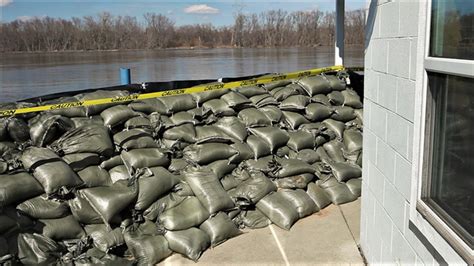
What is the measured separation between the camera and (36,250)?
11.0ft

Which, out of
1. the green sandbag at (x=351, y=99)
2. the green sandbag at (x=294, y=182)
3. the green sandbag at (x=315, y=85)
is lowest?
the green sandbag at (x=294, y=182)

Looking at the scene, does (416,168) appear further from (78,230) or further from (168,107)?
(168,107)

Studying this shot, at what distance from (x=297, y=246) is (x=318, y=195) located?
0.98 metres

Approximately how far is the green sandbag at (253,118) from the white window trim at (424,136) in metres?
2.88

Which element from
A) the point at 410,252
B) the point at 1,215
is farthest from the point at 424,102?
the point at 1,215

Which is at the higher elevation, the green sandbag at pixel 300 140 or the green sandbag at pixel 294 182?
the green sandbag at pixel 300 140

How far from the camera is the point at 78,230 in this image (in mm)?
3750

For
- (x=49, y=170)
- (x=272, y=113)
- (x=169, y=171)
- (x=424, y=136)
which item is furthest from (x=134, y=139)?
(x=424, y=136)

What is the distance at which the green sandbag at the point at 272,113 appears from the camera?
5.24m

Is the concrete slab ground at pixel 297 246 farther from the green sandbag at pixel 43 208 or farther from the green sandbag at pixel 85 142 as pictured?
the green sandbag at pixel 85 142

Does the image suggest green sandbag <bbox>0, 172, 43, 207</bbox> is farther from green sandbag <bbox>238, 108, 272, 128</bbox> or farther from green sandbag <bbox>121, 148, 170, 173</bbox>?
green sandbag <bbox>238, 108, 272, 128</bbox>

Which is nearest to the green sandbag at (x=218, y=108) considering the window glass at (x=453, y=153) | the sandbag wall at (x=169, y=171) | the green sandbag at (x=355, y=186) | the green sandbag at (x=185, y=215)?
the sandbag wall at (x=169, y=171)

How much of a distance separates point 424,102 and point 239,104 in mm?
3169

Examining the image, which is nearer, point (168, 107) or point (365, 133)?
point (365, 133)
